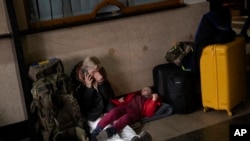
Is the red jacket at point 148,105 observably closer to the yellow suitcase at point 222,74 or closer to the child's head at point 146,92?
the child's head at point 146,92

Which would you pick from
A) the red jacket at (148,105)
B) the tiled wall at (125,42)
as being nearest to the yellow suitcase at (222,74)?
the red jacket at (148,105)

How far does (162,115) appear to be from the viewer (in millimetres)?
3137

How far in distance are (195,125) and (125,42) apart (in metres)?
1.07

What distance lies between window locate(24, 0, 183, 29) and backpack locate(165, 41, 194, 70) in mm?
453

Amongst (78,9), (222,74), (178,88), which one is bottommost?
(178,88)

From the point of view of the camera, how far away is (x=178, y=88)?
3.07 m

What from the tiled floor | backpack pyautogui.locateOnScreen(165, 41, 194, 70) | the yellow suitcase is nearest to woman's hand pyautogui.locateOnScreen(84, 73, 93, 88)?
the tiled floor

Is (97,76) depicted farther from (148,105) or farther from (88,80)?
(148,105)

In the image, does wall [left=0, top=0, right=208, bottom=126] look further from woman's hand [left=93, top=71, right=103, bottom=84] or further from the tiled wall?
woman's hand [left=93, top=71, right=103, bottom=84]

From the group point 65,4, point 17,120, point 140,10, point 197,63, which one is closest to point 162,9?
point 140,10

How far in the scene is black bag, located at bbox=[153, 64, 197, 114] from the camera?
3.06 metres

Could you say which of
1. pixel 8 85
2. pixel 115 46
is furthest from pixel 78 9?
pixel 8 85

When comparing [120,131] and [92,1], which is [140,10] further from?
[120,131]

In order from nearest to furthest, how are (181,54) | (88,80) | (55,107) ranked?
1. (55,107)
2. (88,80)
3. (181,54)
